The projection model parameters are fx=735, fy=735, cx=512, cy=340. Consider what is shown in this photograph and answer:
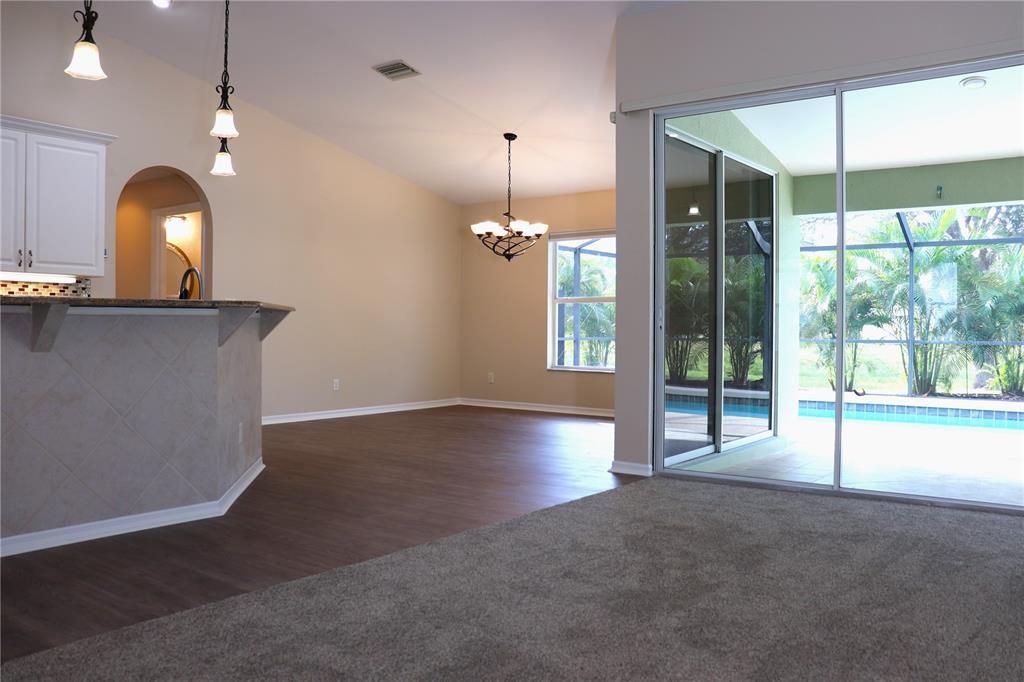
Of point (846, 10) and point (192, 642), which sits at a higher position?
point (846, 10)

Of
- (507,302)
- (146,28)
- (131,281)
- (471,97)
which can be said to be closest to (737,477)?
(471,97)

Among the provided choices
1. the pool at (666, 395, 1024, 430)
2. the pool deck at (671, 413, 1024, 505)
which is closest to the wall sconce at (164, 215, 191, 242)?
the pool at (666, 395, 1024, 430)

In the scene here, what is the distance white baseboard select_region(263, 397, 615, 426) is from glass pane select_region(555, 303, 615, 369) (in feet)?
1.73

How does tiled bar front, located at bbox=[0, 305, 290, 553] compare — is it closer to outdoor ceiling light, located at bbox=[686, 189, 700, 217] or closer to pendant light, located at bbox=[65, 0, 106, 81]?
pendant light, located at bbox=[65, 0, 106, 81]

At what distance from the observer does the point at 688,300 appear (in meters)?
4.84

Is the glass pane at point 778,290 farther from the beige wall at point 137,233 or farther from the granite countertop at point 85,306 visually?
the beige wall at point 137,233

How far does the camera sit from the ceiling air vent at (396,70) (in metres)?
5.87

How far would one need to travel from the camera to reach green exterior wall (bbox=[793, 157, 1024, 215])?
154 inches

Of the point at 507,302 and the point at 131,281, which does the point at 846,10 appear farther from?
the point at 131,281

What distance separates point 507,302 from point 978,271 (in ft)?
18.8

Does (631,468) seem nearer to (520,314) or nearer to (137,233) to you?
(520,314)

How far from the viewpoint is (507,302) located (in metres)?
9.09

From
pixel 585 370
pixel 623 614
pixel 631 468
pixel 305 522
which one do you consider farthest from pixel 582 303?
pixel 623 614

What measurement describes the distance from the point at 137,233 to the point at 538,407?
486 cm
